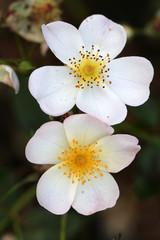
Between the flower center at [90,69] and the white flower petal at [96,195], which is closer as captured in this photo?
the white flower petal at [96,195]

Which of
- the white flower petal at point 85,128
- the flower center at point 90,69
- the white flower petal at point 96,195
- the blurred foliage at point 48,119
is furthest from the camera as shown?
the blurred foliage at point 48,119

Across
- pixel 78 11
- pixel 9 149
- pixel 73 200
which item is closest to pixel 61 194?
pixel 73 200

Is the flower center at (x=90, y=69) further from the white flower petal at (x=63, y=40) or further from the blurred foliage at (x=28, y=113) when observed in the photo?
the blurred foliage at (x=28, y=113)

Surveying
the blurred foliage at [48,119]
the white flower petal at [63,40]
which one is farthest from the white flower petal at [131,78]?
the blurred foliage at [48,119]

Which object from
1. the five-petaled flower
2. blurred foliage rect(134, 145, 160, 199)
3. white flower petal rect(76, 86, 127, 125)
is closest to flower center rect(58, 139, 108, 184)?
the five-petaled flower

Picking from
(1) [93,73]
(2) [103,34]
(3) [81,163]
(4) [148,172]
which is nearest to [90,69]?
(1) [93,73]

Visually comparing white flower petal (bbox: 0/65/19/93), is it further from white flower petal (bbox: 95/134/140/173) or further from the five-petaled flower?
white flower petal (bbox: 95/134/140/173)
